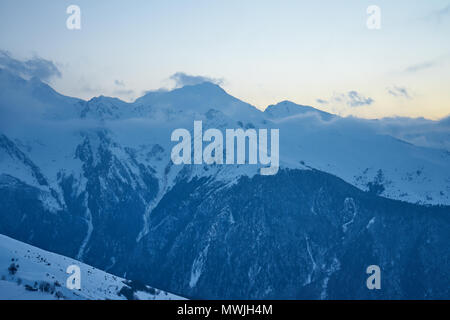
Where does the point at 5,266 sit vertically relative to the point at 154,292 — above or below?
above
